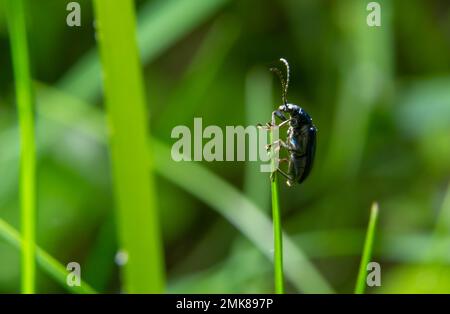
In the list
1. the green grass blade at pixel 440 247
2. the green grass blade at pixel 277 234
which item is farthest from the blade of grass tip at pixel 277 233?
the green grass blade at pixel 440 247

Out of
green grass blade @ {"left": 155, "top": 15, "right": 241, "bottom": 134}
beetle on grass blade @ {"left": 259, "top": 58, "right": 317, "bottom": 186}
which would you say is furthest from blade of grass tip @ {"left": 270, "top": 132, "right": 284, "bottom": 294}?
green grass blade @ {"left": 155, "top": 15, "right": 241, "bottom": 134}

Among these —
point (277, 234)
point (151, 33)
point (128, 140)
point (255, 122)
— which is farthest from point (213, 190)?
point (128, 140)

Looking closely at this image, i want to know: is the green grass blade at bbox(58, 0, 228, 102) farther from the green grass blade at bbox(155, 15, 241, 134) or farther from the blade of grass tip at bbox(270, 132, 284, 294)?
the blade of grass tip at bbox(270, 132, 284, 294)

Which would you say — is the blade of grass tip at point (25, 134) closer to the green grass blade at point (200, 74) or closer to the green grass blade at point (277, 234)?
the green grass blade at point (277, 234)

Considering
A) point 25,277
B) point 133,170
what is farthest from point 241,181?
point 133,170

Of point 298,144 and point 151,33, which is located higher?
point 151,33

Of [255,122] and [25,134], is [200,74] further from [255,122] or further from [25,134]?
[25,134]
